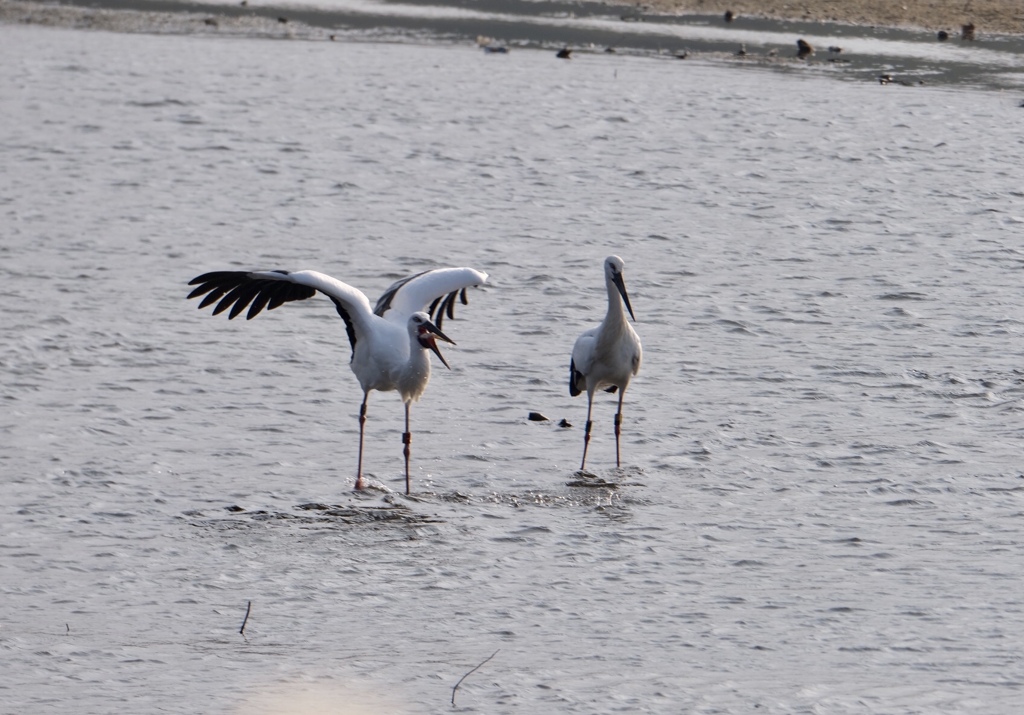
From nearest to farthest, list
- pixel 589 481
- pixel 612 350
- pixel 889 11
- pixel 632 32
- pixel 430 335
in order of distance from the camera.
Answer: pixel 589 481
pixel 430 335
pixel 612 350
pixel 889 11
pixel 632 32

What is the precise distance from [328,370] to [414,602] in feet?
14.6

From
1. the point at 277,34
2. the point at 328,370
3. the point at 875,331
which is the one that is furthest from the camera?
the point at 277,34

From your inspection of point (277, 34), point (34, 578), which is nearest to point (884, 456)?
point (34, 578)

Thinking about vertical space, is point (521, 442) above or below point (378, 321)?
below

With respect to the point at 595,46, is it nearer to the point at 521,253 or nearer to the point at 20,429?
the point at 521,253

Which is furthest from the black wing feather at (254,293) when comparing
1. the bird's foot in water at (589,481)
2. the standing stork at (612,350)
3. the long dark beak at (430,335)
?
the bird's foot in water at (589,481)

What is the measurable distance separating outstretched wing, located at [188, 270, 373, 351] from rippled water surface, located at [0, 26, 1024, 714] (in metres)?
0.84

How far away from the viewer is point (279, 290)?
10.1m

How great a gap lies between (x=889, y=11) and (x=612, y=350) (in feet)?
78.2

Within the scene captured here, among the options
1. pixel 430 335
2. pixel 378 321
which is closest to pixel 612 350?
pixel 430 335

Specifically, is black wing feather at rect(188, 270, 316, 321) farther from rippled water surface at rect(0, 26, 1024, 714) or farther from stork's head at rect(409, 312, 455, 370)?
rippled water surface at rect(0, 26, 1024, 714)

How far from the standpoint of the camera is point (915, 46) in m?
30.4

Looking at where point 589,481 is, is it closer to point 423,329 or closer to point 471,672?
point 423,329

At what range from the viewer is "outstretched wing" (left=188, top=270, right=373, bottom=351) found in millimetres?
9555
